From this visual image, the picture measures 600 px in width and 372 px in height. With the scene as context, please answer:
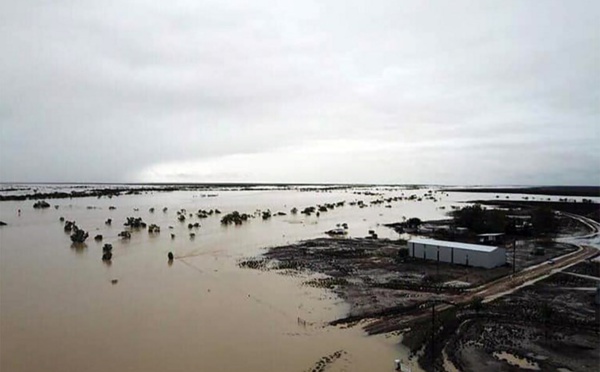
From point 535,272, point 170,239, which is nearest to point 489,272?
point 535,272

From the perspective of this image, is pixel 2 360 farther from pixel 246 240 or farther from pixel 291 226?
pixel 291 226

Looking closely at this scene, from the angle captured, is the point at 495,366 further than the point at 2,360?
No

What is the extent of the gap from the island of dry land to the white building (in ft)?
1.76

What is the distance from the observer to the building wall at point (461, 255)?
25.1 meters

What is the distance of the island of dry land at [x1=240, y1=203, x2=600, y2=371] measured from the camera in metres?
13.6

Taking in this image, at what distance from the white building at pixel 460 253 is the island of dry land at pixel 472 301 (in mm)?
536

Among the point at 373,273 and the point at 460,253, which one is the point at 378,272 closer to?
the point at 373,273

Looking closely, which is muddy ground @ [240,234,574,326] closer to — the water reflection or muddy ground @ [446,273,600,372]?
muddy ground @ [446,273,600,372]

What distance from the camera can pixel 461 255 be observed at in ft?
85.5

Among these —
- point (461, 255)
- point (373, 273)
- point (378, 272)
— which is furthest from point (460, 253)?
point (373, 273)

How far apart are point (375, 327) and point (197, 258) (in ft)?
52.8

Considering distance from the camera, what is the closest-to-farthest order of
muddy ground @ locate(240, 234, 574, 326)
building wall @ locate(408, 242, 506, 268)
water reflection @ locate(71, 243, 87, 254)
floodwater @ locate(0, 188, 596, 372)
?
1. floodwater @ locate(0, 188, 596, 372)
2. muddy ground @ locate(240, 234, 574, 326)
3. building wall @ locate(408, 242, 506, 268)
4. water reflection @ locate(71, 243, 87, 254)

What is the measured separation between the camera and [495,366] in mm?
12688

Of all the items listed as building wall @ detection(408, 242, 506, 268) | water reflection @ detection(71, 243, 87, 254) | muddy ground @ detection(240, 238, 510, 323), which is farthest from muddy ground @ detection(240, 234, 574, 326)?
water reflection @ detection(71, 243, 87, 254)
